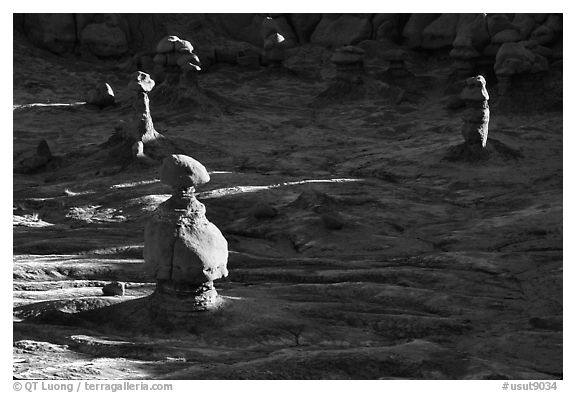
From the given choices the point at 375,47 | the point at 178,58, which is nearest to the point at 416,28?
the point at 375,47

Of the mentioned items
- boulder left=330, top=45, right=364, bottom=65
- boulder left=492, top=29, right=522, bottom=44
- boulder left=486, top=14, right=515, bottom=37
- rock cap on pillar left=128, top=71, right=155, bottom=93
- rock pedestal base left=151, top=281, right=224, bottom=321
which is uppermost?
boulder left=486, top=14, right=515, bottom=37

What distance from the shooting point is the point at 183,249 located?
11.6 metres

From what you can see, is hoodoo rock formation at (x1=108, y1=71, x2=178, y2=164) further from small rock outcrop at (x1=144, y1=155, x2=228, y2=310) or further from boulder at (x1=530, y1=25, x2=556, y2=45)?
boulder at (x1=530, y1=25, x2=556, y2=45)

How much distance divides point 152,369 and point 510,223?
8.39 metres

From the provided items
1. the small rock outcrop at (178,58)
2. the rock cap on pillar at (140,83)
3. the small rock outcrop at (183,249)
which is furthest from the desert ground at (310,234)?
the rock cap on pillar at (140,83)

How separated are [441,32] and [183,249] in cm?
2317

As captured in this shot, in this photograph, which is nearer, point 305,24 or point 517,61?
point 517,61

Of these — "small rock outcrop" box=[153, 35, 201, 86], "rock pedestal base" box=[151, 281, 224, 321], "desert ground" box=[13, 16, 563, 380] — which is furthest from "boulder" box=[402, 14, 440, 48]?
"rock pedestal base" box=[151, 281, 224, 321]

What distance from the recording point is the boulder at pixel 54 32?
35.1 metres

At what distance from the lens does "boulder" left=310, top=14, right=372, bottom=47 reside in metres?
35.2

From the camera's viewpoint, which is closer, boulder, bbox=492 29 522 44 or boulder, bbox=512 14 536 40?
boulder, bbox=492 29 522 44

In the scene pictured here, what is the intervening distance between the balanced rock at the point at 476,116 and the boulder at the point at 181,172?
10.8 metres

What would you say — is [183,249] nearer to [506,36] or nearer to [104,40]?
[506,36]

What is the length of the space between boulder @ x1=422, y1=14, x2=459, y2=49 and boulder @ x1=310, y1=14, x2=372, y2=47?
7.88 ft
